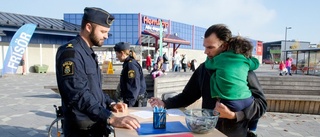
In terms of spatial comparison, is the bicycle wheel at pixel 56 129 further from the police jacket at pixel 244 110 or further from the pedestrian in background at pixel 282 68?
the pedestrian in background at pixel 282 68

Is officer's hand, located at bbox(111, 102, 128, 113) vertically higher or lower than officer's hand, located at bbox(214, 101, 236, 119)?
lower

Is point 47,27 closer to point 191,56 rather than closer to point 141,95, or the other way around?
point 141,95

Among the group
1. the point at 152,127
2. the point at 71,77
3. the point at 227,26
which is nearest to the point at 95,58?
the point at 71,77

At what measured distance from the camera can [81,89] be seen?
1.75 metres

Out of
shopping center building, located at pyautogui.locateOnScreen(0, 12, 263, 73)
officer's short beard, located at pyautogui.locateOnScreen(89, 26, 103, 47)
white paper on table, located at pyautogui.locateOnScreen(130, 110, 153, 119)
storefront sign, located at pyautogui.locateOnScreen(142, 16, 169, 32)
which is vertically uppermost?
storefront sign, located at pyautogui.locateOnScreen(142, 16, 169, 32)

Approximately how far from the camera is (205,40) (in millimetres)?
1870

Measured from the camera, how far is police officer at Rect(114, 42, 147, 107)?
Result: 12.5 feet

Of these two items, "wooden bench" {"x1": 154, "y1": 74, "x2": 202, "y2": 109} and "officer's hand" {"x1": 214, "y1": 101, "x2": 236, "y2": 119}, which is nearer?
"officer's hand" {"x1": 214, "y1": 101, "x2": 236, "y2": 119}

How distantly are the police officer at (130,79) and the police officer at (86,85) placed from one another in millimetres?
1595

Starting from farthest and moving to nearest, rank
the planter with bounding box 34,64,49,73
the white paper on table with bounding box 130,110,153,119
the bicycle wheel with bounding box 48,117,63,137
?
1. the planter with bounding box 34,64,49,73
2. the bicycle wheel with bounding box 48,117,63,137
3. the white paper on table with bounding box 130,110,153,119

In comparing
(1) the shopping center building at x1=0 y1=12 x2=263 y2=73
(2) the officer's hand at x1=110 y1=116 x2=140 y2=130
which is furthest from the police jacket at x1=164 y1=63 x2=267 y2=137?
(1) the shopping center building at x1=0 y1=12 x2=263 y2=73

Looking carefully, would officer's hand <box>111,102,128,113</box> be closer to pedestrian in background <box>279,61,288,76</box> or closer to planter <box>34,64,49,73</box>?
pedestrian in background <box>279,61,288,76</box>

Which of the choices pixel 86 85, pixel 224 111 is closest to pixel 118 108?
pixel 86 85

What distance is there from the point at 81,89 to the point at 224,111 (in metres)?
1.06
